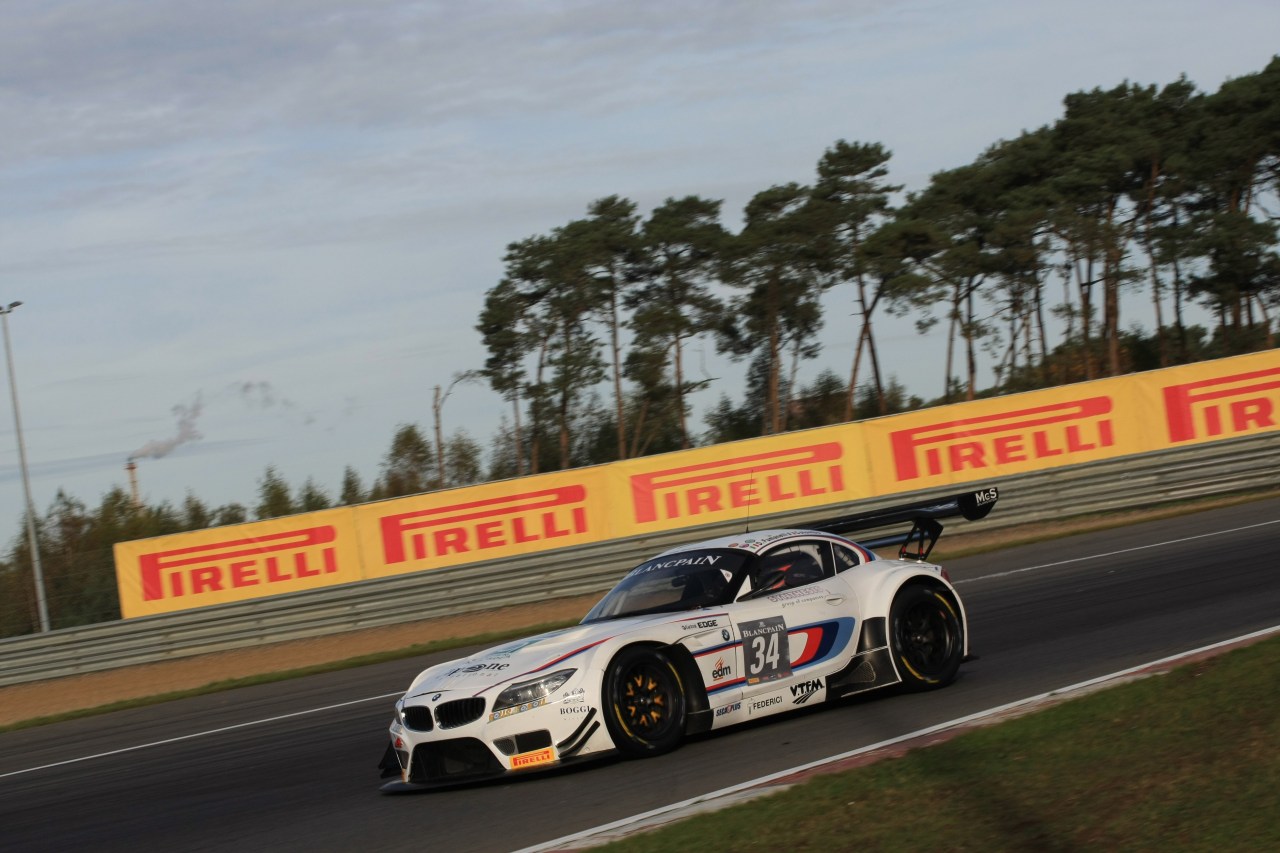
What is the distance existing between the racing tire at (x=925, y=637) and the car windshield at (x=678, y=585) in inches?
47.5

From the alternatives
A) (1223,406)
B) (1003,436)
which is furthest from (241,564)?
(1223,406)

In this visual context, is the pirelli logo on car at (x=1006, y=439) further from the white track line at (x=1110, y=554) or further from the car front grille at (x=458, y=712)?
the car front grille at (x=458, y=712)

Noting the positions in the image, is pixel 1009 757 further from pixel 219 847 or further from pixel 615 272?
pixel 615 272

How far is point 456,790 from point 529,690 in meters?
0.83

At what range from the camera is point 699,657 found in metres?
7.99

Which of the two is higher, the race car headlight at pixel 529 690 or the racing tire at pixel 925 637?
the race car headlight at pixel 529 690

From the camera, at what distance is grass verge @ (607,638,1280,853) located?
5.02m

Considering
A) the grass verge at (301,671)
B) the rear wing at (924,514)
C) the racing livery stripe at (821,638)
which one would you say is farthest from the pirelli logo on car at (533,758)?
the grass verge at (301,671)

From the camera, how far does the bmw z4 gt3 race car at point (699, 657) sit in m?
7.44

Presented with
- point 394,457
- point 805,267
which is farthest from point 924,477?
point 805,267

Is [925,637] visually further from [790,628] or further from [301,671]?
[301,671]

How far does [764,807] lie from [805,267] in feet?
126

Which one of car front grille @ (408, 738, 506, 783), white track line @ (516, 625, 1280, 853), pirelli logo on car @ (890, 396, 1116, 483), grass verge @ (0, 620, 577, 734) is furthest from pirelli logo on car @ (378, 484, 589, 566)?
car front grille @ (408, 738, 506, 783)

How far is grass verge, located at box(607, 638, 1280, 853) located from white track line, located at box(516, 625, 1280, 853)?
316mm
